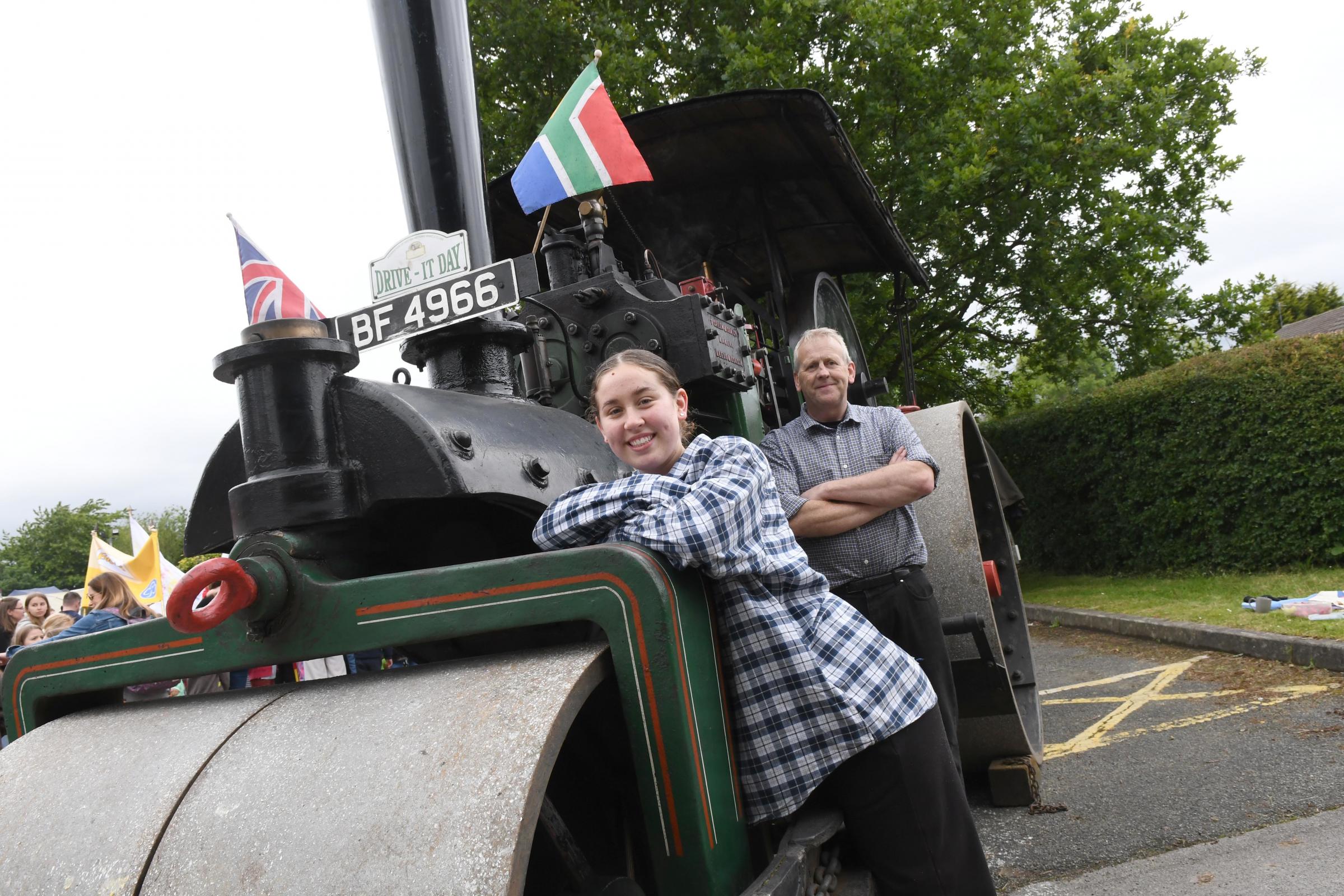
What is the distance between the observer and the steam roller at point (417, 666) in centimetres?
120

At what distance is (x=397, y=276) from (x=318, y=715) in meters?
0.92

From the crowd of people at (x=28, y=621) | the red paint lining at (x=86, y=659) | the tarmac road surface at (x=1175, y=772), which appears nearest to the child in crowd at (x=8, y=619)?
the crowd of people at (x=28, y=621)

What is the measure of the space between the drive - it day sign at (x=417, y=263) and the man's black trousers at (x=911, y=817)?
1.18 m

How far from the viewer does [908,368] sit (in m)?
5.02

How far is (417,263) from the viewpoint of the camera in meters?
1.94

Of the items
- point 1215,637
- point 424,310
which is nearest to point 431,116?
point 424,310

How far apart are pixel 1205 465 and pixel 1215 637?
3218 millimetres

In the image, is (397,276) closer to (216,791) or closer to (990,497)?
(216,791)

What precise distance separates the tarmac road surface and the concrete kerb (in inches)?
4.3

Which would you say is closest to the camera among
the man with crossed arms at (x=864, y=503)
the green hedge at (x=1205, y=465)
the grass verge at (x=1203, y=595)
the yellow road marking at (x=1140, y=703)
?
the man with crossed arms at (x=864, y=503)

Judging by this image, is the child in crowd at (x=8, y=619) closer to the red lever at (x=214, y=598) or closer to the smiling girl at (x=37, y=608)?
the smiling girl at (x=37, y=608)

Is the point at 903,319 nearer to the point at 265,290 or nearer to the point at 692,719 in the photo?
the point at 265,290

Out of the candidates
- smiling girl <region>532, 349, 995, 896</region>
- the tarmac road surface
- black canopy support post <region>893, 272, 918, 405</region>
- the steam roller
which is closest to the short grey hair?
the steam roller

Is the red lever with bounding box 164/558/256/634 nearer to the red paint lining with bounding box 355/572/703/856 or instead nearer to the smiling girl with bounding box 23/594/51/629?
the red paint lining with bounding box 355/572/703/856
